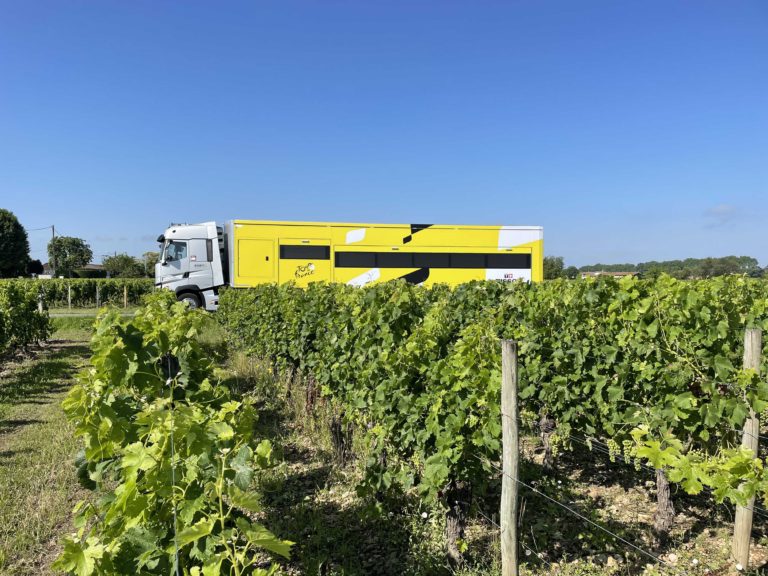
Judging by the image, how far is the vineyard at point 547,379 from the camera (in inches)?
117

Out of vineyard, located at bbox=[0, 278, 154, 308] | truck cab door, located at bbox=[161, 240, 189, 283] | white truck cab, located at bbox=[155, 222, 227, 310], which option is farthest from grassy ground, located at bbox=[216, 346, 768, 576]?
vineyard, located at bbox=[0, 278, 154, 308]

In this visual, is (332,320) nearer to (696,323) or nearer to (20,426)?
(696,323)

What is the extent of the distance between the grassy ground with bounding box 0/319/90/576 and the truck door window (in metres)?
7.96

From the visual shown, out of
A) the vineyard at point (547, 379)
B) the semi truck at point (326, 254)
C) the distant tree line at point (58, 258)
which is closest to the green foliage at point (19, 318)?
the semi truck at point (326, 254)

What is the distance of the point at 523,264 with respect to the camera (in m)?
18.0

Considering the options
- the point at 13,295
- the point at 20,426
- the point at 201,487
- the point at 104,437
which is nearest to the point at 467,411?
the point at 201,487

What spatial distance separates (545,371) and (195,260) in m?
15.0

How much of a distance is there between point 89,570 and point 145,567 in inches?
11.6

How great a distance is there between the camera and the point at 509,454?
2.63 metres

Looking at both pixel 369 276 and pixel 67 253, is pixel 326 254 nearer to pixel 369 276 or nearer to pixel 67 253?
pixel 369 276

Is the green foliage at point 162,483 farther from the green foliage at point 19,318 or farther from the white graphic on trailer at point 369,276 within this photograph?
the white graphic on trailer at point 369,276

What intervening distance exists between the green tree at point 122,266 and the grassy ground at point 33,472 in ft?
213

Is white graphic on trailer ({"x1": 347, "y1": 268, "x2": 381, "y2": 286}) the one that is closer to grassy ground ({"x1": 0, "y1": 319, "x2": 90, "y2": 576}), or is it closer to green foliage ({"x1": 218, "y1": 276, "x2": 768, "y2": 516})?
grassy ground ({"x1": 0, "y1": 319, "x2": 90, "y2": 576})

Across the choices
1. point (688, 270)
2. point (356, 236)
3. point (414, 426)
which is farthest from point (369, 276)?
point (414, 426)
